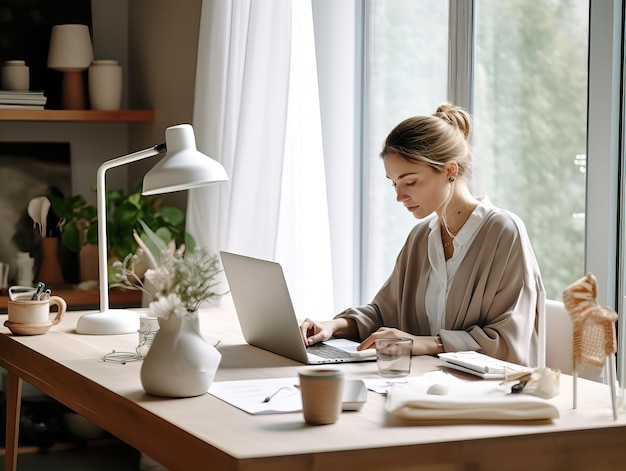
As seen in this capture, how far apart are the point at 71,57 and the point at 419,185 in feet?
6.90

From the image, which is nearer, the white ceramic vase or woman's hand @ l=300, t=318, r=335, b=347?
the white ceramic vase

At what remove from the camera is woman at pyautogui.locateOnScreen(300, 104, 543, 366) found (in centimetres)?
242

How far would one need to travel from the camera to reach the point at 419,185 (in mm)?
2627

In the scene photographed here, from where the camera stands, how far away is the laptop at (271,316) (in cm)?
226

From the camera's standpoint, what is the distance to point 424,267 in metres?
2.74

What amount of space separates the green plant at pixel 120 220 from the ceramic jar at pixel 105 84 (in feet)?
1.31

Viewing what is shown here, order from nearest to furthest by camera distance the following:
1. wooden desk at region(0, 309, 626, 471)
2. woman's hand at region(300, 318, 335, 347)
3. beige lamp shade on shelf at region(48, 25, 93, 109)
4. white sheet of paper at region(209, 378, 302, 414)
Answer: wooden desk at region(0, 309, 626, 471)
white sheet of paper at region(209, 378, 302, 414)
woman's hand at region(300, 318, 335, 347)
beige lamp shade on shelf at region(48, 25, 93, 109)

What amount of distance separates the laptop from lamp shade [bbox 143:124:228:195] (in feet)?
0.67

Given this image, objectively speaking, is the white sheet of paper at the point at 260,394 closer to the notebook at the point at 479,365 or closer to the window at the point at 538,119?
the notebook at the point at 479,365

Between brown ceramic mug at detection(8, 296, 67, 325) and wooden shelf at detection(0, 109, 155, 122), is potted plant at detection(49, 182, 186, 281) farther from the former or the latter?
brown ceramic mug at detection(8, 296, 67, 325)

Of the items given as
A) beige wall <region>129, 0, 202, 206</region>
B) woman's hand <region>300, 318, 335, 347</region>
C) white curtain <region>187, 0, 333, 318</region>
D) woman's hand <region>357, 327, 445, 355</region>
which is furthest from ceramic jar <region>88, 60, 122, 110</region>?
woman's hand <region>357, 327, 445, 355</region>

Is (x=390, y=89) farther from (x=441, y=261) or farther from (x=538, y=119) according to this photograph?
(x=441, y=261)

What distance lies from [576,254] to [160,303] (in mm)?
1347

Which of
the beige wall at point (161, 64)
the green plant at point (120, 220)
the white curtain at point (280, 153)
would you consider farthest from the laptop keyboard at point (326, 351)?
the beige wall at point (161, 64)
